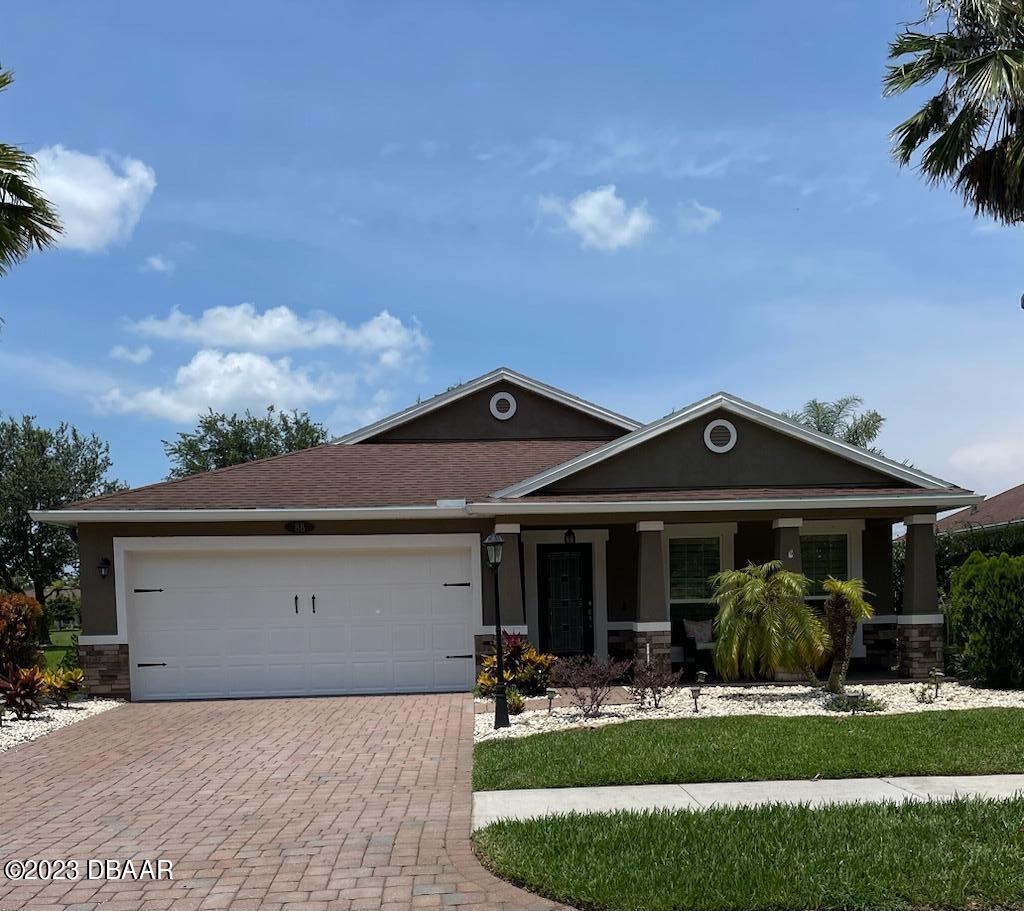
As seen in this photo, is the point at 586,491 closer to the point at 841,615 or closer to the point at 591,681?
the point at 591,681

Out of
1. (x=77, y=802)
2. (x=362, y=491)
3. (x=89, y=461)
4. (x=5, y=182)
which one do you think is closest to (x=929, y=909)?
(x=77, y=802)

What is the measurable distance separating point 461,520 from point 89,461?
2333 centimetres

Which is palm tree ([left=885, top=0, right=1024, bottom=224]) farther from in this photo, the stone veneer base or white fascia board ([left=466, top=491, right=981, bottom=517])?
the stone veneer base

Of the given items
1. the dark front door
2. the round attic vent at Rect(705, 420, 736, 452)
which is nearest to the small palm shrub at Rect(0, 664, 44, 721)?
the dark front door

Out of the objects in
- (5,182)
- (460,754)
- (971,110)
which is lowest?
(460,754)

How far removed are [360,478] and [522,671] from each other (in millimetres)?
4549

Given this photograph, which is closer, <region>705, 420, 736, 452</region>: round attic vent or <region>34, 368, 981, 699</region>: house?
<region>34, 368, 981, 699</region>: house

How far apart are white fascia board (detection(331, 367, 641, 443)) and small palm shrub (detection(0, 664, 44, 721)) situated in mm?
7491

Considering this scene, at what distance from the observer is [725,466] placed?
14789mm

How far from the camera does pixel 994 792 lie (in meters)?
7.61

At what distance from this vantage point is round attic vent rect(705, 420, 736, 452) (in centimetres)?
1481

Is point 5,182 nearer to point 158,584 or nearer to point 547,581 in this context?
point 158,584

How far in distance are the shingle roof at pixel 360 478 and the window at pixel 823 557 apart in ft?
14.1

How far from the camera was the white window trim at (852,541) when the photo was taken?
1593cm
